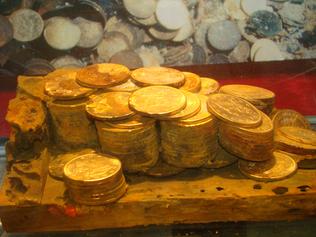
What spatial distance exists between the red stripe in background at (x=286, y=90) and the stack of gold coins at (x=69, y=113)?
1.05m

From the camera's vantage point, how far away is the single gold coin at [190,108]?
245 centimetres

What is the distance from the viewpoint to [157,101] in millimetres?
2529

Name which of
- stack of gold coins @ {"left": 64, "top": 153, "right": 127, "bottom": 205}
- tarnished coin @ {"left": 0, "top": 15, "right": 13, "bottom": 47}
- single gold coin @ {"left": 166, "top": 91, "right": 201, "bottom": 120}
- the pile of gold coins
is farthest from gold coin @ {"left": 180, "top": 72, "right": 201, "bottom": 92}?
tarnished coin @ {"left": 0, "top": 15, "right": 13, "bottom": 47}

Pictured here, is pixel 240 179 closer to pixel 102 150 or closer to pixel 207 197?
pixel 207 197

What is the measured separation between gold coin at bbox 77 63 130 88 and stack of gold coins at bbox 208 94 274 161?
64 cm

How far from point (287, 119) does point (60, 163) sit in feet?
5.58

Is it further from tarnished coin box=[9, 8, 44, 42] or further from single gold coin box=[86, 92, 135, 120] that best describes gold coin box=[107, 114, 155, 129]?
tarnished coin box=[9, 8, 44, 42]

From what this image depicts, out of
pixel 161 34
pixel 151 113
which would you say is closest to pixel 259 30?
pixel 161 34

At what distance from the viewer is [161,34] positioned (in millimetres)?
3410

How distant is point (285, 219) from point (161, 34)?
176 centimetres

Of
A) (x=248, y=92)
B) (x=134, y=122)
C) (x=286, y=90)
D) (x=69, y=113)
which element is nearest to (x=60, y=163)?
(x=69, y=113)

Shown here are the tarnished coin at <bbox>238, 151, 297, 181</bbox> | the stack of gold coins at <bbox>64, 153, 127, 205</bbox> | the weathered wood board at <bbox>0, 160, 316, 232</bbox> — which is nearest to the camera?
the stack of gold coins at <bbox>64, 153, 127, 205</bbox>

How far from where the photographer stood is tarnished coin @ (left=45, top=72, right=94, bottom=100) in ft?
8.63

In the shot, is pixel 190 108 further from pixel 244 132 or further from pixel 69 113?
pixel 69 113
